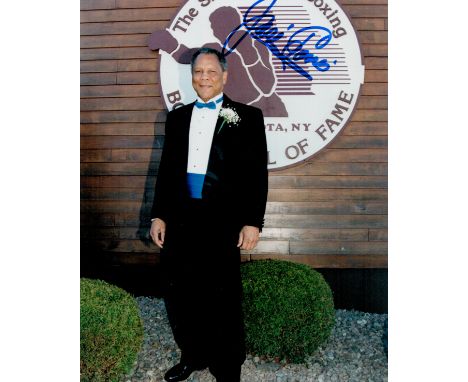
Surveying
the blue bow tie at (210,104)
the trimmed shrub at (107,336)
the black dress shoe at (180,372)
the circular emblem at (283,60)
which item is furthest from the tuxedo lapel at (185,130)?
the black dress shoe at (180,372)

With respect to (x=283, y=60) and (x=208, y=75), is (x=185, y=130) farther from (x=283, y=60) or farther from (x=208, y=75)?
(x=283, y=60)

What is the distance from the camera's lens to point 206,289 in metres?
2.55

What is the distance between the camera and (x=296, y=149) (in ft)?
12.2

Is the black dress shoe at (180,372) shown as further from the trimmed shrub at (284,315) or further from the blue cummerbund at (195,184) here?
the blue cummerbund at (195,184)

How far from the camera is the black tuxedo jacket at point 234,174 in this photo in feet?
8.29

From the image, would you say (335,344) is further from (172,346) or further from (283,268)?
(172,346)

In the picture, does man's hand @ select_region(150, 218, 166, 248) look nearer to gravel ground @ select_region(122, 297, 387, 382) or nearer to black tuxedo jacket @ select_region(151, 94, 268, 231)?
black tuxedo jacket @ select_region(151, 94, 268, 231)

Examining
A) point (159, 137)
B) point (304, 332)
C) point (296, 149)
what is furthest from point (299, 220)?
point (159, 137)

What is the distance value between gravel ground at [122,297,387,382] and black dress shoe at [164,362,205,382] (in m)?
0.10

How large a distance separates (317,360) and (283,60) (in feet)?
8.24

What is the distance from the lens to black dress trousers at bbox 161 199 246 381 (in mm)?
2508

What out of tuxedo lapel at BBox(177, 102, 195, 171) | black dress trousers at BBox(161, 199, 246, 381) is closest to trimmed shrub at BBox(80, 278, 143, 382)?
black dress trousers at BBox(161, 199, 246, 381)
